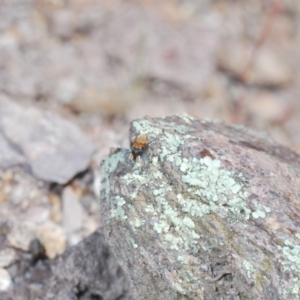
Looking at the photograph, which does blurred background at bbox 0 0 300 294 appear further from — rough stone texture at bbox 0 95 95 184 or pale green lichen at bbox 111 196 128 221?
pale green lichen at bbox 111 196 128 221

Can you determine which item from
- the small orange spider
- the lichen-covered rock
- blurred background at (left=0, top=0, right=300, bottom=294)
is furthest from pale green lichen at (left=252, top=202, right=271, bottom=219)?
blurred background at (left=0, top=0, right=300, bottom=294)

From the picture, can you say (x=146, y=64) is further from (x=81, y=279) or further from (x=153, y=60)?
(x=81, y=279)

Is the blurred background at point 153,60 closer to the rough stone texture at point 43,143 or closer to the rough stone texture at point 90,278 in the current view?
the rough stone texture at point 43,143

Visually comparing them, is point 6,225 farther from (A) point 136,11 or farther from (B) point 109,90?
(A) point 136,11

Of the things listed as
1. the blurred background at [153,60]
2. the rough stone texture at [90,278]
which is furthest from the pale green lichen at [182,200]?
the blurred background at [153,60]

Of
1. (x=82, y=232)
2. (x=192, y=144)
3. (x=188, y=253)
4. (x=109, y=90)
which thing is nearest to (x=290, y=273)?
(x=188, y=253)

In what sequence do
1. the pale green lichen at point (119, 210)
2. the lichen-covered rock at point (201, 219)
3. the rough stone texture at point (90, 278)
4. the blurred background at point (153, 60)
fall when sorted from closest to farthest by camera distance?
the lichen-covered rock at point (201, 219) < the pale green lichen at point (119, 210) < the rough stone texture at point (90, 278) < the blurred background at point (153, 60)
